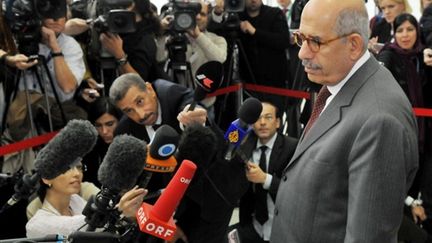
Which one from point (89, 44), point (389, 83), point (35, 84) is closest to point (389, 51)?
point (89, 44)

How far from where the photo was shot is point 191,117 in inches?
72.7

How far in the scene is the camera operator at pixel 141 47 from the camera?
10.1ft

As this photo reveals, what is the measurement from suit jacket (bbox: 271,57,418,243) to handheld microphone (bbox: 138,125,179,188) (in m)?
0.29

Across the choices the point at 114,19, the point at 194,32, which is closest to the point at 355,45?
the point at 114,19

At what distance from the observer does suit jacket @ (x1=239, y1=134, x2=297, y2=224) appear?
2949 millimetres

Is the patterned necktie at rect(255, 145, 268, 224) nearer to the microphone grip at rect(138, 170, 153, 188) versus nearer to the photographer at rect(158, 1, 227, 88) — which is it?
the photographer at rect(158, 1, 227, 88)

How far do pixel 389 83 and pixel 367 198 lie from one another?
0.27 meters

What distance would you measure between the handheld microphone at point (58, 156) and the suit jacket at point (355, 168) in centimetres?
49

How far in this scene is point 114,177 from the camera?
133 cm

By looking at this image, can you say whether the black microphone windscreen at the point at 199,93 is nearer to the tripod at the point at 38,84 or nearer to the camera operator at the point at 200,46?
the tripod at the point at 38,84

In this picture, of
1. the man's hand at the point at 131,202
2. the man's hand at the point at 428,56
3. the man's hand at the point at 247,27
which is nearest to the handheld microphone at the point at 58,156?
the man's hand at the point at 131,202

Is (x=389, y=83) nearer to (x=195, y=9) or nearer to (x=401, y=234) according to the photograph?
(x=401, y=234)

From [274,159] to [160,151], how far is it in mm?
1508

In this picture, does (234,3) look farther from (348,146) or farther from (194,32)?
(348,146)
